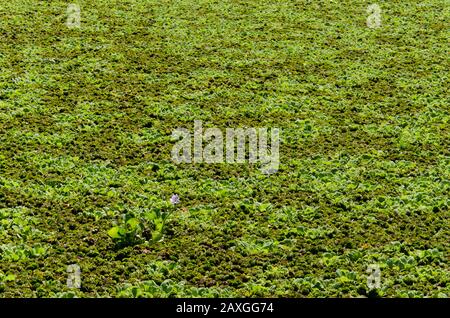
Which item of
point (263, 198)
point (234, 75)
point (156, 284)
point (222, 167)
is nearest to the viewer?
point (156, 284)

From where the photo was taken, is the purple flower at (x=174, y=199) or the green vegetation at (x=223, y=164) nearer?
the green vegetation at (x=223, y=164)

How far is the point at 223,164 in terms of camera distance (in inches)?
267

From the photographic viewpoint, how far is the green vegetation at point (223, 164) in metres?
5.21

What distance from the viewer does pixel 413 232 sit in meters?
5.70

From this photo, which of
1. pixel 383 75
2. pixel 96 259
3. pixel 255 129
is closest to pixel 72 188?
pixel 96 259

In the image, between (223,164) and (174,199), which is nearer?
(174,199)

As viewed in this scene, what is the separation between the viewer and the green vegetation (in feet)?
17.1

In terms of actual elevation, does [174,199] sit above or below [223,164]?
below

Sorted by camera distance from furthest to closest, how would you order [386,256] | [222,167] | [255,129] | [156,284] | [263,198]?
[255,129] < [222,167] < [263,198] < [386,256] < [156,284]

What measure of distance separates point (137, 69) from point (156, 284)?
4.71 metres

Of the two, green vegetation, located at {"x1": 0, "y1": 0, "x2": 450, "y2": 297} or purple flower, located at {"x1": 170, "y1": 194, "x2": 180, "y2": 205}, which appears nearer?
green vegetation, located at {"x1": 0, "y1": 0, "x2": 450, "y2": 297}

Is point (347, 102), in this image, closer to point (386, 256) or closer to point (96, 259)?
point (386, 256)

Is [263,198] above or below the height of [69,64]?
below

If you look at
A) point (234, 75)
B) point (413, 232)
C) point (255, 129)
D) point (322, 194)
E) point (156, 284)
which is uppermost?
point (234, 75)
